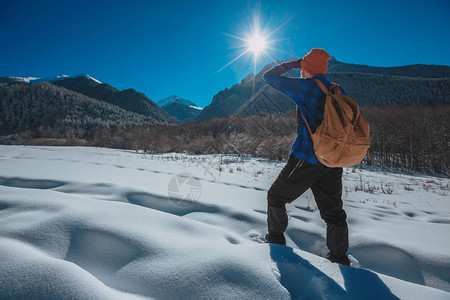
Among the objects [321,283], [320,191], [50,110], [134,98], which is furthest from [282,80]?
[134,98]

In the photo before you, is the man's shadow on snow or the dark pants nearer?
the man's shadow on snow

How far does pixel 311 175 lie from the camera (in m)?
1.39

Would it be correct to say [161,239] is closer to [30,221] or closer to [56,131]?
[30,221]

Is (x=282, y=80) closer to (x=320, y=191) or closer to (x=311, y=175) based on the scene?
(x=311, y=175)

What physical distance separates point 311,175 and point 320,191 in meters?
0.19

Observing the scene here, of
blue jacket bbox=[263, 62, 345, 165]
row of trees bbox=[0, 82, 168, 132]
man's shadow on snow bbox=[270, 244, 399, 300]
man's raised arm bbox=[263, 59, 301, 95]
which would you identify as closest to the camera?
man's shadow on snow bbox=[270, 244, 399, 300]

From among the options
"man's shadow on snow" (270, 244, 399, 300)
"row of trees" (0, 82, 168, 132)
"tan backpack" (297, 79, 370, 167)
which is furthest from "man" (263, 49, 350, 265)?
"row of trees" (0, 82, 168, 132)

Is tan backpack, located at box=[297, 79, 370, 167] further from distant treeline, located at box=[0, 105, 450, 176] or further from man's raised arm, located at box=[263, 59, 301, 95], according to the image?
distant treeline, located at box=[0, 105, 450, 176]

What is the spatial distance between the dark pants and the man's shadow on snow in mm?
229

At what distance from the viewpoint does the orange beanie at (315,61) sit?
1.46 m

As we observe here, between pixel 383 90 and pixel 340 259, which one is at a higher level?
pixel 383 90

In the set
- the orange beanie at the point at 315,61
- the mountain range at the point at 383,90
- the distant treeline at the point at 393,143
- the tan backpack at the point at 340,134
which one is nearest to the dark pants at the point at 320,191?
the tan backpack at the point at 340,134

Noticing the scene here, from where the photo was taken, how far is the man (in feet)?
4.55

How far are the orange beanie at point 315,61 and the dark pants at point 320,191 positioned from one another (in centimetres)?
70
